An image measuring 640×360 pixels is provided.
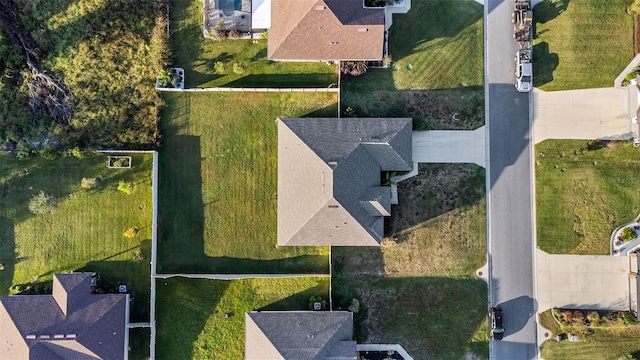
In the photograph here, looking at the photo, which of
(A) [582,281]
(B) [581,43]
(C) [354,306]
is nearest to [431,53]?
(B) [581,43]

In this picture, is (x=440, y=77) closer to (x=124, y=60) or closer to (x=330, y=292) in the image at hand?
(x=330, y=292)

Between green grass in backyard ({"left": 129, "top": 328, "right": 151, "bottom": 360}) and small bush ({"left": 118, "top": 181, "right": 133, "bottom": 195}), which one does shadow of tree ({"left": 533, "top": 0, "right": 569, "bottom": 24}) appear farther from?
green grass in backyard ({"left": 129, "top": 328, "right": 151, "bottom": 360})

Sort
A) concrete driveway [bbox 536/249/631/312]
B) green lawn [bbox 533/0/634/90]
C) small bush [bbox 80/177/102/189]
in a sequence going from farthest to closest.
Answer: green lawn [bbox 533/0/634/90] → concrete driveway [bbox 536/249/631/312] → small bush [bbox 80/177/102/189]

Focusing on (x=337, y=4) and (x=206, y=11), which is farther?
(x=206, y=11)

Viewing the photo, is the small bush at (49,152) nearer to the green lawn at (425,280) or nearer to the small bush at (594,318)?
the green lawn at (425,280)

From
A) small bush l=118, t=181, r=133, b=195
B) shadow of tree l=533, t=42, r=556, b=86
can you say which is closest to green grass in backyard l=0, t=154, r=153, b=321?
small bush l=118, t=181, r=133, b=195

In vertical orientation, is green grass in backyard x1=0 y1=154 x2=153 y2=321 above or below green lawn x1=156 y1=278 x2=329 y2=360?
above

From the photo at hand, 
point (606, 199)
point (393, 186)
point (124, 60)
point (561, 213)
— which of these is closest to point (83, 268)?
point (124, 60)
